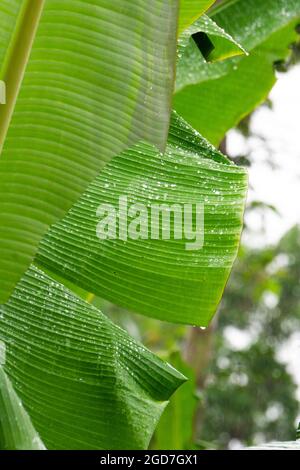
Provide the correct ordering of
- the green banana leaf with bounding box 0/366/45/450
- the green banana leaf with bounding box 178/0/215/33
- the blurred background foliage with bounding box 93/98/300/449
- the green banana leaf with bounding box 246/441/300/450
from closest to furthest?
the green banana leaf with bounding box 0/366/45/450
the green banana leaf with bounding box 246/441/300/450
the green banana leaf with bounding box 178/0/215/33
the blurred background foliage with bounding box 93/98/300/449

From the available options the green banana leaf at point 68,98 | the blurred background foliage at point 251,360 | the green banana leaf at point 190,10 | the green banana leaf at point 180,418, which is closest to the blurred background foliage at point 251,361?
the blurred background foliage at point 251,360

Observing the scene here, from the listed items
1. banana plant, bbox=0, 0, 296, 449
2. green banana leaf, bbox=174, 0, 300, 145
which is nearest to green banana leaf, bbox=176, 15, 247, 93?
A: banana plant, bbox=0, 0, 296, 449

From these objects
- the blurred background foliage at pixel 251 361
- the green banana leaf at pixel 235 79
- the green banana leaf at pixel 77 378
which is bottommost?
the green banana leaf at pixel 77 378

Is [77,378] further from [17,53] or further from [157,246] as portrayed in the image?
[17,53]

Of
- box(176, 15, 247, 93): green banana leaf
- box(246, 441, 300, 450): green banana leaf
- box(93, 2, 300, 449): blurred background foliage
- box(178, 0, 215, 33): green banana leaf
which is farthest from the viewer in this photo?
box(93, 2, 300, 449): blurred background foliage

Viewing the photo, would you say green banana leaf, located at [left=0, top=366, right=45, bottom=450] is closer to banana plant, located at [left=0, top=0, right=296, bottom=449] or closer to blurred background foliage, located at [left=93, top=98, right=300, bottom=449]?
banana plant, located at [left=0, top=0, right=296, bottom=449]

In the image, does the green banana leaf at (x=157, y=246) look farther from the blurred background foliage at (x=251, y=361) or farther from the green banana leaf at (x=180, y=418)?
the blurred background foliage at (x=251, y=361)
